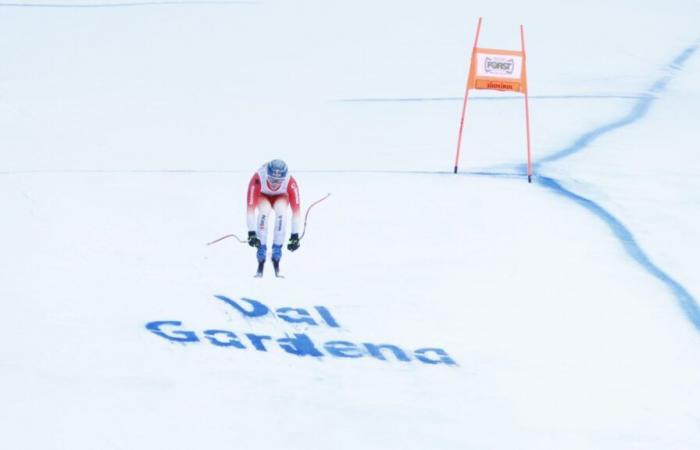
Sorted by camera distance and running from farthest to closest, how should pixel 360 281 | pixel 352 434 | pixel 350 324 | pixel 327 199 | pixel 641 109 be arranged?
1. pixel 641 109
2. pixel 327 199
3. pixel 360 281
4. pixel 350 324
5. pixel 352 434

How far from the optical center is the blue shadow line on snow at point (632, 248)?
1148cm

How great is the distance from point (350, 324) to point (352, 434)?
6.65 feet

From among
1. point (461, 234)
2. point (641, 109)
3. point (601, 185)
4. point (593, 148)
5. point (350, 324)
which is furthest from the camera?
point (641, 109)

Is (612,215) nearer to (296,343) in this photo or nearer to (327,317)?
(327,317)

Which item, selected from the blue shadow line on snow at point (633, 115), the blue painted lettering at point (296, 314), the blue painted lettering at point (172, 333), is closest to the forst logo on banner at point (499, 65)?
the blue shadow line on snow at point (633, 115)

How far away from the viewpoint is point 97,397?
29.6ft

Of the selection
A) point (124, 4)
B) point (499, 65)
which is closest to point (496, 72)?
point (499, 65)

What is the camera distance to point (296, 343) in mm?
10148

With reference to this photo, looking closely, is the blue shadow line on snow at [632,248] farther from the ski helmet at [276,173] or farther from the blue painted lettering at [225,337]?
the blue painted lettering at [225,337]

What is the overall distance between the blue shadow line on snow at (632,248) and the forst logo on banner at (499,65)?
1427mm

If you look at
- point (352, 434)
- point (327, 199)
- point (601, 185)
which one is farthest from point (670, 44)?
point (352, 434)

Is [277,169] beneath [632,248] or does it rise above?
above

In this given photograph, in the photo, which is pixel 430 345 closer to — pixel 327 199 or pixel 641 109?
pixel 327 199

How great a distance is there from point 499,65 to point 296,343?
20.0ft
